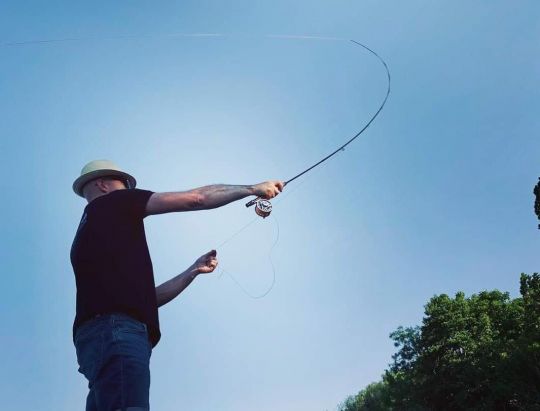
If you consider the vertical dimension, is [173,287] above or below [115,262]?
above

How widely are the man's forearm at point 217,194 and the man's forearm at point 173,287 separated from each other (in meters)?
1.42

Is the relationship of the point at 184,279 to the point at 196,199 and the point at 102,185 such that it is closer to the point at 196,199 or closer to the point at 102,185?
the point at 102,185

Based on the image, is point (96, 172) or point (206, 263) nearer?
point (96, 172)

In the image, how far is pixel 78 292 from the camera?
9.76 ft

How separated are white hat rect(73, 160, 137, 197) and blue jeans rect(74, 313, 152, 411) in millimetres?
1222

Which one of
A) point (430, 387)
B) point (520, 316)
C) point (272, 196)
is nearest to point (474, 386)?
point (430, 387)

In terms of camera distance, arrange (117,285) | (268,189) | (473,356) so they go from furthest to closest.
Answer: (473,356), (268,189), (117,285)

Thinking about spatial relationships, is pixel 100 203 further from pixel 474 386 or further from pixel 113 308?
pixel 474 386

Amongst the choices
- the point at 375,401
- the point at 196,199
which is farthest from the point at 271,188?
the point at 375,401

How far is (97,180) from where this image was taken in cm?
356

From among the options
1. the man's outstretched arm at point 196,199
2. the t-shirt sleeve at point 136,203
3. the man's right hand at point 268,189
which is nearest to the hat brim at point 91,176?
the t-shirt sleeve at point 136,203

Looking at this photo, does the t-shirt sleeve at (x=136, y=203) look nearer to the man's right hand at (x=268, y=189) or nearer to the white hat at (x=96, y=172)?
the white hat at (x=96, y=172)

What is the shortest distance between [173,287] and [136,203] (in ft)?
4.64

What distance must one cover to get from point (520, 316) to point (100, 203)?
180 ft
